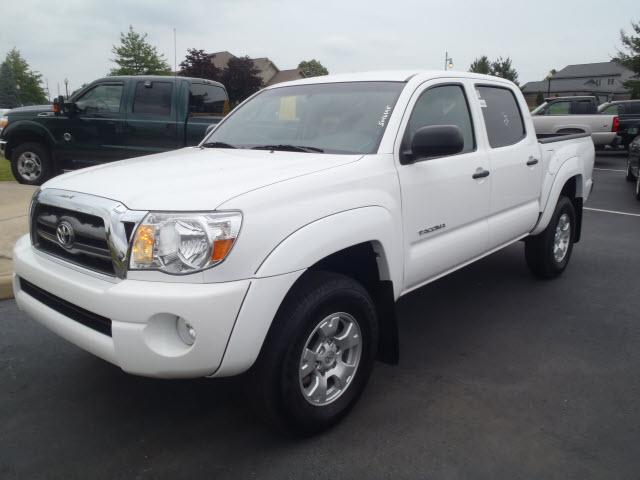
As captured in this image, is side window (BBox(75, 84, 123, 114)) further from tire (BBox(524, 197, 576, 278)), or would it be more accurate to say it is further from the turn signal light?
the turn signal light

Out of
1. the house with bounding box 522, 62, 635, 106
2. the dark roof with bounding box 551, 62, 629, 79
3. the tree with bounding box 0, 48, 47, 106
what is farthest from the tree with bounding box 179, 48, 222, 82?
the dark roof with bounding box 551, 62, 629, 79

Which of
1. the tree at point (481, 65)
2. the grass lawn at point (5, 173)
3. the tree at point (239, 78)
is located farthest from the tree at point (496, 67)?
the grass lawn at point (5, 173)

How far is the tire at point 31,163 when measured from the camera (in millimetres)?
9344

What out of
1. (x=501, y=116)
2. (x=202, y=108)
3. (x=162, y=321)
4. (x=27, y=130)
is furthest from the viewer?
(x=27, y=130)

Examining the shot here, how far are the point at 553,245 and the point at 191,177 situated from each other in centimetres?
371

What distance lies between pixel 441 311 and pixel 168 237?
2820mm

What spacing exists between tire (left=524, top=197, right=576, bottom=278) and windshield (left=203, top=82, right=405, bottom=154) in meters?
2.38

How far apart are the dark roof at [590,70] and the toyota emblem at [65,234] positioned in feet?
325

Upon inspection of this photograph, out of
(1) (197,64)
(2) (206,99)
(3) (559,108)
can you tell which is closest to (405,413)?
(2) (206,99)

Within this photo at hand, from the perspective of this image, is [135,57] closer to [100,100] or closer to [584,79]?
[100,100]

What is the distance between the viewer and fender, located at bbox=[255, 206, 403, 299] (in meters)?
2.40

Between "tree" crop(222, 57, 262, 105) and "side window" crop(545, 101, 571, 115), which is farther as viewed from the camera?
"tree" crop(222, 57, 262, 105)

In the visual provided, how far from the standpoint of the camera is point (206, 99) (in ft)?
30.0

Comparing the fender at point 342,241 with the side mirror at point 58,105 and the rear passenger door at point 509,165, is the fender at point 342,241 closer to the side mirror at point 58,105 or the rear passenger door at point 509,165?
the rear passenger door at point 509,165
